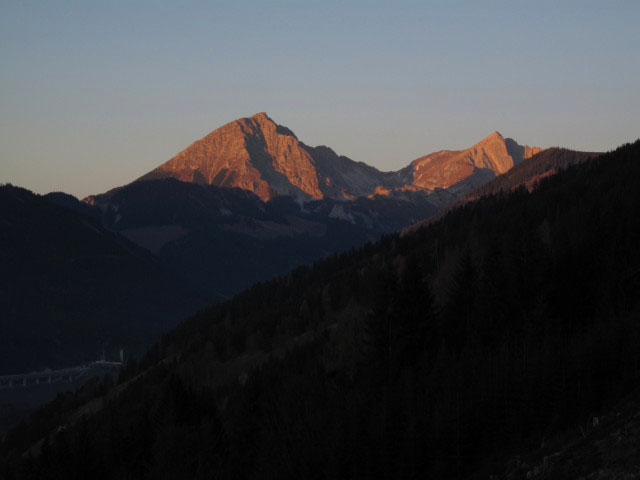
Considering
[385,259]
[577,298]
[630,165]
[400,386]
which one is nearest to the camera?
[400,386]

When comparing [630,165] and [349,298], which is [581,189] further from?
[349,298]

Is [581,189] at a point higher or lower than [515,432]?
higher

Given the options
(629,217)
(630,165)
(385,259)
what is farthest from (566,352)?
(385,259)

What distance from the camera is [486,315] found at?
3366 inches

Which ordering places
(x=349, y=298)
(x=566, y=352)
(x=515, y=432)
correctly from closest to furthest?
(x=515, y=432) < (x=566, y=352) < (x=349, y=298)

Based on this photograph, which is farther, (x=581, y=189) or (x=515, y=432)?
(x=581, y=189)

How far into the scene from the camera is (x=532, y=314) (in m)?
79.1

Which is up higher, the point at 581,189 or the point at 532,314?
the point at 581,189

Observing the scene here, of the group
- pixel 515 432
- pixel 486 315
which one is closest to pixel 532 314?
pixel 486 315

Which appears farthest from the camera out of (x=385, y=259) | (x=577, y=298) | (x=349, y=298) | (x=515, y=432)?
(x=385, y=259)

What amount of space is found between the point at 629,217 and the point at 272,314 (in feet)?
314

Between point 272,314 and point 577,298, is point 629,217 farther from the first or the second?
point 272,314

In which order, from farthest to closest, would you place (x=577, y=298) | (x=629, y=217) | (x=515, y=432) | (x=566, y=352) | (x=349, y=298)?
(x=349, y=298) < (x=629, y=217) < (x=577, y=298) < (x=566, y=352) < (x=515, y=432)

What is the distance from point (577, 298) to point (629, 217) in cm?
2049
